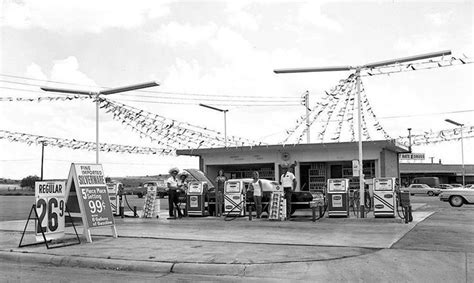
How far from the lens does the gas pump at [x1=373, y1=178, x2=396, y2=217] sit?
16.5 m

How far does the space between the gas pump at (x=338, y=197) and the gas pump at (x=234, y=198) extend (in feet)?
10.3

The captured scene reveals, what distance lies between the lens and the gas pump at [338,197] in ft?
56.9

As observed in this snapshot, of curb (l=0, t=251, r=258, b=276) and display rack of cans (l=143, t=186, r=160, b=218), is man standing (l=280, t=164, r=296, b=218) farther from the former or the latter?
curb (l=0, t=251, r=258, b=276)

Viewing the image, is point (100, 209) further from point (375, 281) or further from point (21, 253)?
point (375, 281)

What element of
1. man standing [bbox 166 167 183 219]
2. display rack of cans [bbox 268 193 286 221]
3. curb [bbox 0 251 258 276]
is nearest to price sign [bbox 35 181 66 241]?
curb [bbox 0 251 258 276]

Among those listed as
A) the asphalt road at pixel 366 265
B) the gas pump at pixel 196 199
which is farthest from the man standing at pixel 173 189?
the asphalt road at pixel 366 265

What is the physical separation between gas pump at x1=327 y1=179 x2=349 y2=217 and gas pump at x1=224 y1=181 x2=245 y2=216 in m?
3.14

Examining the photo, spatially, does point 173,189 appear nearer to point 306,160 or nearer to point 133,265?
point 133,265

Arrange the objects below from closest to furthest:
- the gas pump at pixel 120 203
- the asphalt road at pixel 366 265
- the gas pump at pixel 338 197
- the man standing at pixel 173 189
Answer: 1. the asphalt road at pixel 366 265
2. the gas pump at pixel 338 197
3. the man standing at pixel 173 189
4. the gas pump at pixel 120 203

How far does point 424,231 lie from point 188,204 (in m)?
9.14

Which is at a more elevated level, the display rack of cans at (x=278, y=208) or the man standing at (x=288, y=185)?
the man standing at (x=288, y=185)

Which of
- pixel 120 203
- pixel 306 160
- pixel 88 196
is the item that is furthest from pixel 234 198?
pixel 306 160

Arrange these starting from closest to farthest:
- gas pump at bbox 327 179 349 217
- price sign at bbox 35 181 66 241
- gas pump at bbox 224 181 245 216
A: price sign at bbox 35 181 66 241
gas pump at bbox 327 179 349 217
gas pump at bbox 224 181 245 216

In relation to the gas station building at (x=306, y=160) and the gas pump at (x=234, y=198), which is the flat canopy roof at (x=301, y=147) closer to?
the gas station building at (x=306, y=160)
